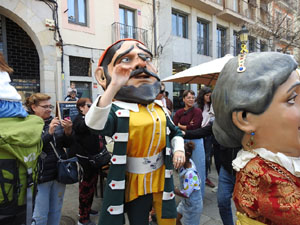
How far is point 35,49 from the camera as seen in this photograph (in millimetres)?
7676

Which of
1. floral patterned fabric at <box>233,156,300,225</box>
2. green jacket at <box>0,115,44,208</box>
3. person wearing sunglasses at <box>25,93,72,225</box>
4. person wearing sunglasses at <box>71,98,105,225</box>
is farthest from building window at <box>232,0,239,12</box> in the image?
green jacket at <box>0,115,44,208</box>

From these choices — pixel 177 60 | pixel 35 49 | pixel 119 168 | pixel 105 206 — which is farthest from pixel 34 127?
pixel 177 60

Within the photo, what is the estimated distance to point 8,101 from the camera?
1512 mm

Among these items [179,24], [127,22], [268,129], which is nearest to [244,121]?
[268,129]

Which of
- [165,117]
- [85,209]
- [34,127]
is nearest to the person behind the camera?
[34,127]

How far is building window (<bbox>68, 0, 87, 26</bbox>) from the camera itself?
25.7 ft

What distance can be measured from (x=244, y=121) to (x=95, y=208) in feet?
9.42

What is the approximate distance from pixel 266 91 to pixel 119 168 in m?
1.11

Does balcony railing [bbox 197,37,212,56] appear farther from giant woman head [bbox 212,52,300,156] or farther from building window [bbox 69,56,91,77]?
giant woman head [bbox 212,52,300,156]

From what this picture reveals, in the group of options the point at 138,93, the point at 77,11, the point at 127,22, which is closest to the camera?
the point at 138,93

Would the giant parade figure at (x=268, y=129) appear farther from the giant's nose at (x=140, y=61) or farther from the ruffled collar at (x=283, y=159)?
the giant's nose at (x=140, y=61)

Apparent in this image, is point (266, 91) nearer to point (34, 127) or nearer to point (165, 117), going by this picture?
point (165, 117)

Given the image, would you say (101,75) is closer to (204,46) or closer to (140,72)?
(140,72)

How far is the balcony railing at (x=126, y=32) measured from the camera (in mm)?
8695
